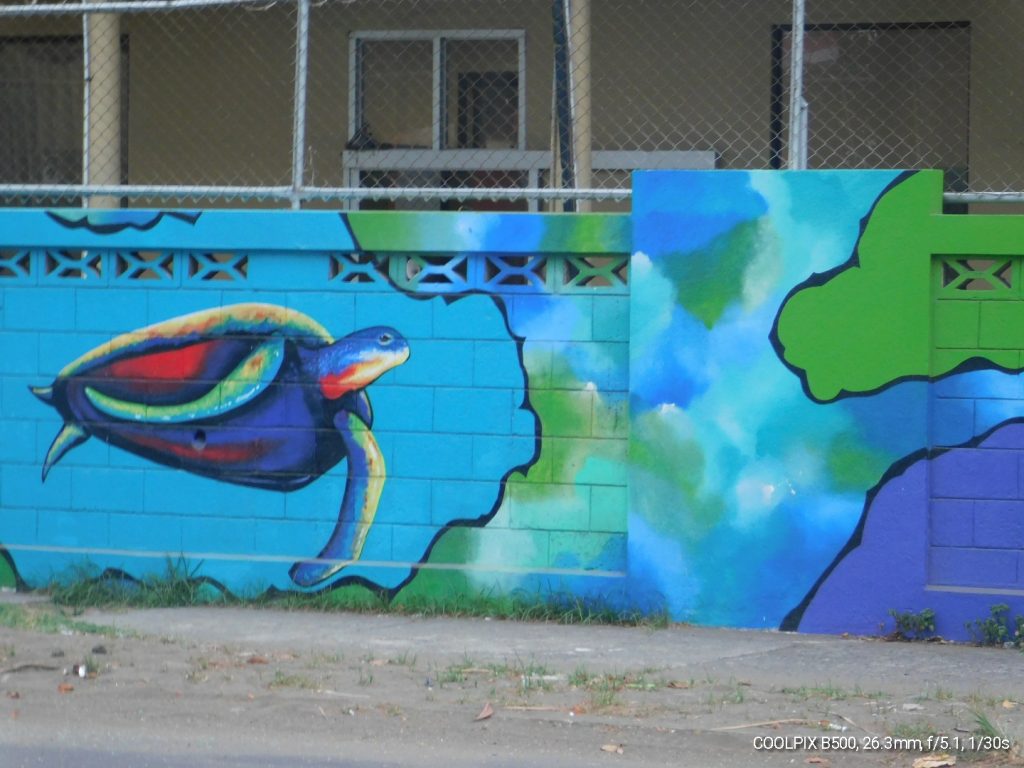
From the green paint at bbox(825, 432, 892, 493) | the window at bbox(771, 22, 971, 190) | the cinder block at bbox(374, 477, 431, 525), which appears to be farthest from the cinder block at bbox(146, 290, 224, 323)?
the window at bbox(771, 22, 971, 190)

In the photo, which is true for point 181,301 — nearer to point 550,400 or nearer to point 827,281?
point 550,400

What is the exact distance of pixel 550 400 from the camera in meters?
6.62

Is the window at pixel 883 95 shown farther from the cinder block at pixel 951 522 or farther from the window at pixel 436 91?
the cinder block at pixel 951 522

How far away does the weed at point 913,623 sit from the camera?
620 cm

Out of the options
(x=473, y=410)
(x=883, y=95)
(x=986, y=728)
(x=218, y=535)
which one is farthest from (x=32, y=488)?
(x=883, y=95)

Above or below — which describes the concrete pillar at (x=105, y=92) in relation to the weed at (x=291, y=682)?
above

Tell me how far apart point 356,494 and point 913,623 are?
281cm

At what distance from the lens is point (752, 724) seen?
16.1 feet

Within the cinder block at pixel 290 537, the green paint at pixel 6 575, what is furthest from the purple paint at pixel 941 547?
the green paint at pixel 6 575

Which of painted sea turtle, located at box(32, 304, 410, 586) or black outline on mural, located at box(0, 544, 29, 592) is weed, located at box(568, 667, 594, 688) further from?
black outline on mural, located at box(0, 544, 29, 592)

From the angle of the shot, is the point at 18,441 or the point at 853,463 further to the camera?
the point at 18,441

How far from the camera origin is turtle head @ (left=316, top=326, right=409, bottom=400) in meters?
6.75

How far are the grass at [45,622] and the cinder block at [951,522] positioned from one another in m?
3.89

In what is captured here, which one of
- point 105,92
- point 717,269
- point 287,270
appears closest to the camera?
point 717,269
